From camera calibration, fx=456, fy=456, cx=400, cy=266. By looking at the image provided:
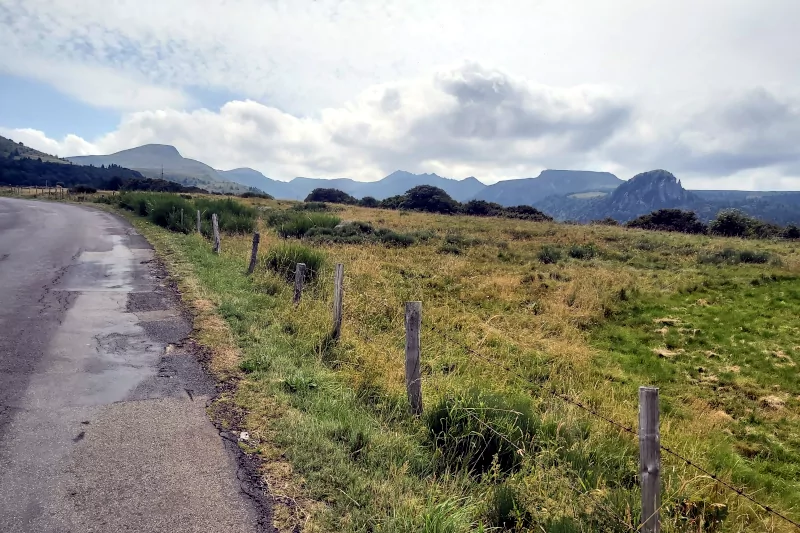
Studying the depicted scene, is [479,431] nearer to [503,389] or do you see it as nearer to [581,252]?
[503,389]

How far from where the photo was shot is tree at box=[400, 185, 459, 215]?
68.4 metres

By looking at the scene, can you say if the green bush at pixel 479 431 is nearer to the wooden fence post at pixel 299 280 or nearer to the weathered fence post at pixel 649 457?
the weathered fence post at pixel 649 457

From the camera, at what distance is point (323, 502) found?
3654 millimetres

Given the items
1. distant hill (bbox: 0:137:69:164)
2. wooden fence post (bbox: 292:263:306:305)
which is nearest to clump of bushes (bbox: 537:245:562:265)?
wooden fence post (bbox: 292:263:306:305)

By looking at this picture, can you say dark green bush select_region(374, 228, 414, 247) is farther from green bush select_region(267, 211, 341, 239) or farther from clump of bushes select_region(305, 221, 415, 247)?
green bush select_region(267, 211, 341, 239)

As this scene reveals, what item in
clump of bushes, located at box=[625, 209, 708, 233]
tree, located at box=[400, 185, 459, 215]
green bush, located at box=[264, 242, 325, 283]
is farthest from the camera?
tree, located at box=[400, 185, 459, 215]

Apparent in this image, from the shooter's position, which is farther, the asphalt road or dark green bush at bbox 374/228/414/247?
dark green bush at bbox 374/228/414/247

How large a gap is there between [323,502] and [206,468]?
1.16m

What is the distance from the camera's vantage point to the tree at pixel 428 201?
68.4 metres

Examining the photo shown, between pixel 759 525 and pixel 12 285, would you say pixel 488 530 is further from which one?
pixel 12 285

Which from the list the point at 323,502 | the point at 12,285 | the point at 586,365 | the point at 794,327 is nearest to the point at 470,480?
the point at 323,502

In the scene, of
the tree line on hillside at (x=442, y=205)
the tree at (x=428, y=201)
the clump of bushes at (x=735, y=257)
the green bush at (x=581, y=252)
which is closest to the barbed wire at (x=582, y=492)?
the green bush at (x=581, y=252)

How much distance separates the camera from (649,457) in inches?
123

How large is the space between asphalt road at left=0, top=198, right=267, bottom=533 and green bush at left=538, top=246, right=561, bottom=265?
16.4 meters
